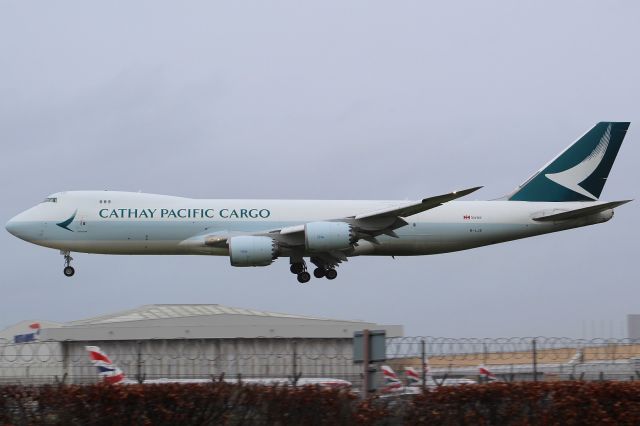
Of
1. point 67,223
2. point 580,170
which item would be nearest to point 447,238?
point 580,170

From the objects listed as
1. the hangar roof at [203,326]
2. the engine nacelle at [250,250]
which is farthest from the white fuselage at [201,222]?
the hangar roof at [203,326]

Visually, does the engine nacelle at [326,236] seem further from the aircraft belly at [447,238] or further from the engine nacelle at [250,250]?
the aircraft belly at [447,238]

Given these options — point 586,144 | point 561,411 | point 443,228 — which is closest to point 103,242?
point 443,228

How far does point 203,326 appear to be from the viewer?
43.6 m

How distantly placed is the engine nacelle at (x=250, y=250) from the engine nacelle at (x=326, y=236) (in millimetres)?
1670

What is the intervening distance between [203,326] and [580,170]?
1985 centimetres

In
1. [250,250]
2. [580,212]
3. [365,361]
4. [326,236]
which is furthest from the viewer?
[580,212]

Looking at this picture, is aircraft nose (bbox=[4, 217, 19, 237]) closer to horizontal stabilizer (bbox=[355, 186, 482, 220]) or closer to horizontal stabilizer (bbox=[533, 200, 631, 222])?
horizontal stabilizer (bbox=[355, 186, 482, 220])

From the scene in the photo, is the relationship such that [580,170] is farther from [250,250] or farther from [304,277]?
[250,250]

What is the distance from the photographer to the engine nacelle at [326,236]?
128 feet

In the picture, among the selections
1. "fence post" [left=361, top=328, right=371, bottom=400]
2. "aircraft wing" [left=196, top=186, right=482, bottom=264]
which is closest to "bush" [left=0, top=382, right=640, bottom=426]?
"fence post" [left=361, top=328, right=371, bottom=400]

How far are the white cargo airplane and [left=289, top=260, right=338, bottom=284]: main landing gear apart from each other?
5 cm

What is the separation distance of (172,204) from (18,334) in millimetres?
25823

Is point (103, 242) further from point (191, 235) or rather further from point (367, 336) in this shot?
point (367, 336)
